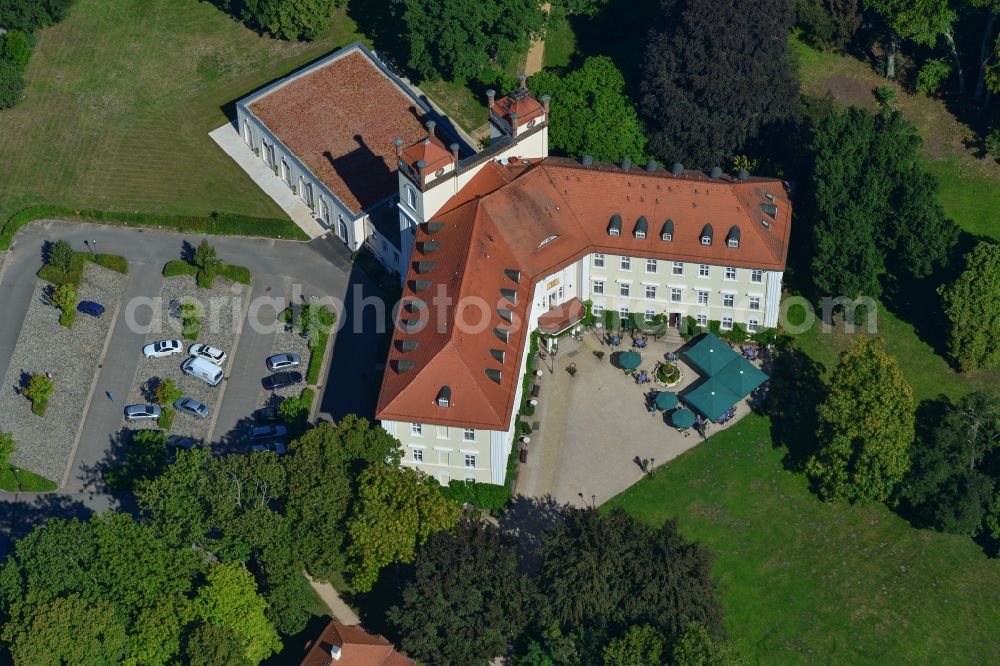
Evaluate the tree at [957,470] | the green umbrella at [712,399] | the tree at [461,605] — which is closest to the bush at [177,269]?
the tree at [461,605]

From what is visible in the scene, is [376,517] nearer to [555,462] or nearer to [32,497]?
[555,462]

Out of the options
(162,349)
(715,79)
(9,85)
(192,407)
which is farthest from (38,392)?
(715,79)

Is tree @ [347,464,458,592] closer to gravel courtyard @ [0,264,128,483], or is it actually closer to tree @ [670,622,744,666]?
tree @ [670,622,744,666]

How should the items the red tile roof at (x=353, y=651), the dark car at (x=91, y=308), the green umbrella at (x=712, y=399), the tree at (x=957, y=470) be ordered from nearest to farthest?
the red tile roof at (x=353, y=651) → the tree at (x=957, y=470) → the green umbrella at (x=712, y=399) → the dark car at (x=91, y=308)

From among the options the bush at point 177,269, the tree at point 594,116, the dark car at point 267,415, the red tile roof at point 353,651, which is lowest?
the red tile roof at point 353,651

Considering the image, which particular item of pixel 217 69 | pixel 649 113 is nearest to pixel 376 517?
pixel 649 113

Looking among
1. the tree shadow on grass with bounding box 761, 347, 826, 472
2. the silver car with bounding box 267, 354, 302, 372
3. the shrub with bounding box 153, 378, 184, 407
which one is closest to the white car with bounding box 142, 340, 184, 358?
the shrub with bounding box 153, 378, 184, 407

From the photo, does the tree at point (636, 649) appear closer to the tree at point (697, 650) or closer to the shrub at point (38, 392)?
the tree at point (697, 650)
